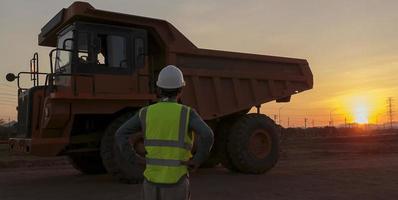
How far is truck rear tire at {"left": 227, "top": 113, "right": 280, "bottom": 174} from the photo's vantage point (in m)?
12.7

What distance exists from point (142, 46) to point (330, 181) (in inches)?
180

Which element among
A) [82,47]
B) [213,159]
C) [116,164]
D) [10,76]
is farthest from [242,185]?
[10,76]

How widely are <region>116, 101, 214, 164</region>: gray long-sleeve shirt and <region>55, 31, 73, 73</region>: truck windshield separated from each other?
21.1ft

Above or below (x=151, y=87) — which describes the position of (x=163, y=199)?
below

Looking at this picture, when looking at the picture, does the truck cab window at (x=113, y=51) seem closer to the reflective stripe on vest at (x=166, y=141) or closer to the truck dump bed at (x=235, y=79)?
the truck dump bed at (x=235, y=79)

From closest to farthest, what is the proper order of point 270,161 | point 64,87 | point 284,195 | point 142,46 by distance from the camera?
point 284,195
point 64,87
point 142,46
point 270,161

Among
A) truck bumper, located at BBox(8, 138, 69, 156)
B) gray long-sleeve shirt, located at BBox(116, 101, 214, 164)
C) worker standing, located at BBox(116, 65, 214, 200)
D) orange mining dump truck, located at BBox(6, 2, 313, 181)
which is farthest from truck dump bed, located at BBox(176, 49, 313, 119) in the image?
worker standing, located at BBox(116, 65, 214, 200)

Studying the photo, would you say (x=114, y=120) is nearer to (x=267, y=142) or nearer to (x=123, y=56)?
(x=123, y=56)

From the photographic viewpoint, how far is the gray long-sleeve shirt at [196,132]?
14.2 feet

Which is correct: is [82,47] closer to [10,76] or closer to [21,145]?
[10,76]

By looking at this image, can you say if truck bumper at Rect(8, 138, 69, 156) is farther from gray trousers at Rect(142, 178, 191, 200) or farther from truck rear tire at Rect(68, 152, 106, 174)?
gray trousers at Rect(142, 178, 191, 200)

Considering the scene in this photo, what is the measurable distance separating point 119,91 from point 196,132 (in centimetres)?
686

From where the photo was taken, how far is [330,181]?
1118cm

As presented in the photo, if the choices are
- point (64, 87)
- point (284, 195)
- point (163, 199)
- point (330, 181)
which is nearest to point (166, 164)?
point (163, 199)
